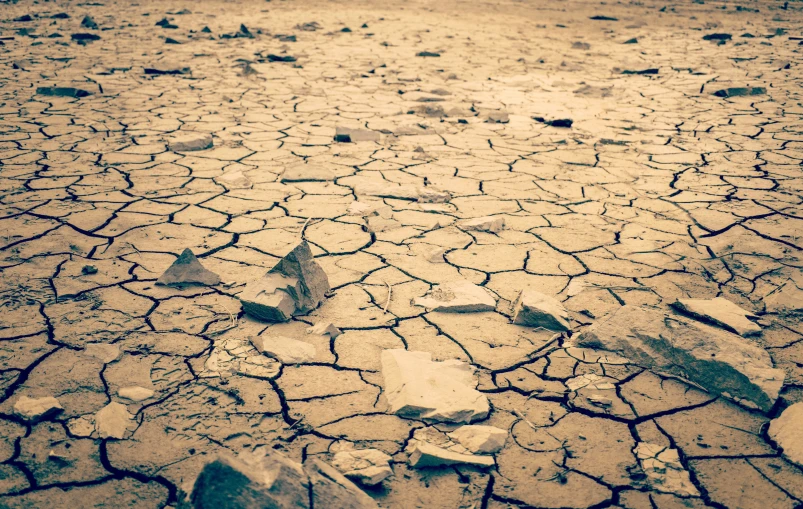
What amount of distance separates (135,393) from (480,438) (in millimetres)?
1014

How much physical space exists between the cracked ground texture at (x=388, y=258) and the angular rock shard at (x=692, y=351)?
5cm

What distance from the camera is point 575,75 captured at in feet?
21.2

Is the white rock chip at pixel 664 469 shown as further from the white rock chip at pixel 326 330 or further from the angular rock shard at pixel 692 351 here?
the white rock chip at pixel 326 330

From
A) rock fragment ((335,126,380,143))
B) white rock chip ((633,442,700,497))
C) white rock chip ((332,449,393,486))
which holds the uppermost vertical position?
rock fragment ((335,126,380,143))

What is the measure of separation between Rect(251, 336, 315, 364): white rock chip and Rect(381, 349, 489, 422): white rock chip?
0.26 m

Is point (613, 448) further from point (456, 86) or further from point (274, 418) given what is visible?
point (456, 86)

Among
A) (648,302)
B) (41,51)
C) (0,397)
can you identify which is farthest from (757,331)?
(41,51)

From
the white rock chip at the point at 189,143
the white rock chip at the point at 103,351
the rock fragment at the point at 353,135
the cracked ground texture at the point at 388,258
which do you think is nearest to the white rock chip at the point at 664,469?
the cracked ground texture at the point at 388,258

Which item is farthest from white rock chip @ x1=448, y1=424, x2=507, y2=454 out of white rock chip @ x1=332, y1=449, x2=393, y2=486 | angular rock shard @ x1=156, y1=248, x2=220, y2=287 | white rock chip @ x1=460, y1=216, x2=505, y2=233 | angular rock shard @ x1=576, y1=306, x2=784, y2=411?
white rock chip @ x1=460, y1=216, x2=505, y2=233

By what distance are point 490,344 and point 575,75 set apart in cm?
526

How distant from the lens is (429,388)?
176 cm

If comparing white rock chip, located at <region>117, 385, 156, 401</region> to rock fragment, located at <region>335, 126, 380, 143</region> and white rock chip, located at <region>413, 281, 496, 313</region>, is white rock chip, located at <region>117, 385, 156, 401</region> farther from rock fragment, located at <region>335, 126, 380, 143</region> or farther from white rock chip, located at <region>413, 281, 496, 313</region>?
rock fragment, located at <region>335, 126, 380, 143</region>

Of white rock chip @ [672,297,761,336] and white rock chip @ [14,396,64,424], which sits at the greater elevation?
white rock chip @ [672,297,761,336]

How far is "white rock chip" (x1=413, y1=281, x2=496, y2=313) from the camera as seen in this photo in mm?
2219
